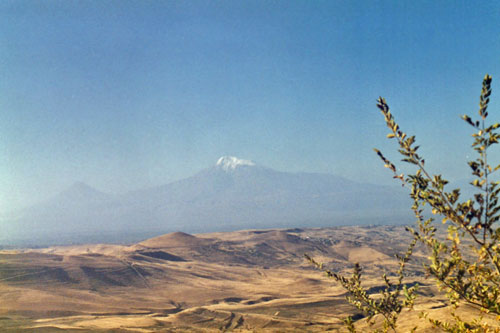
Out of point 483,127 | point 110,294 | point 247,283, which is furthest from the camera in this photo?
point 247,283

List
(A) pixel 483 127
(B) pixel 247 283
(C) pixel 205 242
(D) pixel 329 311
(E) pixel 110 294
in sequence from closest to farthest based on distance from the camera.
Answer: (A) pixel 483 127, (D) pixel 329 311, (E) pixel 110 294, (B) pixel 247 283, (C) pixel 205 242

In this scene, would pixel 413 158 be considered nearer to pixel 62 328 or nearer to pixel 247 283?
pixel 62 328

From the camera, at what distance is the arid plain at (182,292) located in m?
28.9

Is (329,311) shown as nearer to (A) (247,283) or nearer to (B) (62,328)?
(A) (247,283)

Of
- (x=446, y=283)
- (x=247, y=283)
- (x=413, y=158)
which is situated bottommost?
(x=247, y=283)

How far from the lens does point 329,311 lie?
1372 inches

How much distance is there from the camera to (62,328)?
79.8ft

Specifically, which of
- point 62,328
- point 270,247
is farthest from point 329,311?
point 270,247

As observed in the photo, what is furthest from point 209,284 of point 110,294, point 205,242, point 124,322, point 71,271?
point 205,242

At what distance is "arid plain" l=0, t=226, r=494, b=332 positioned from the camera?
1137 inches

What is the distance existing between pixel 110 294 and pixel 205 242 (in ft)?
135

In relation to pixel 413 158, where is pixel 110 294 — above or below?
below

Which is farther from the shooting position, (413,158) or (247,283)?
(247,283)

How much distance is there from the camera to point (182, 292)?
143ft
